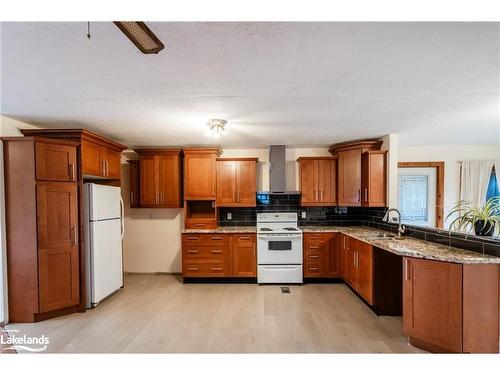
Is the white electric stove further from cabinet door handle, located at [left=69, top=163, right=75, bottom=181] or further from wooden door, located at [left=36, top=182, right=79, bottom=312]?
cabinet door handle, located at [left=69, top=163, right=75, bottom=181]

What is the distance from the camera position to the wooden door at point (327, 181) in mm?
4059

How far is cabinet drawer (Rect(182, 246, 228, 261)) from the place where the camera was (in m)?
3.80

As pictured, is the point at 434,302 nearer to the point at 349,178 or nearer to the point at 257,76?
the point at 349,178

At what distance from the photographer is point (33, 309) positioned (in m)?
2.56

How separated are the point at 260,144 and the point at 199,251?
2.09 metres

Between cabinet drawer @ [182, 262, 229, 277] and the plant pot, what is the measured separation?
3125 mm

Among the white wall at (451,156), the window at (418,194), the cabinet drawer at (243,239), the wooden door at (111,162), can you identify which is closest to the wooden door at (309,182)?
the cabinet drawer at (243,239)

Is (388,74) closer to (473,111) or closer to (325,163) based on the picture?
(473,111)

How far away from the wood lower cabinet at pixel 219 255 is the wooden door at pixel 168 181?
68 cm

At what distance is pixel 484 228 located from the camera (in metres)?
2.11

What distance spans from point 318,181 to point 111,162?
3.32m

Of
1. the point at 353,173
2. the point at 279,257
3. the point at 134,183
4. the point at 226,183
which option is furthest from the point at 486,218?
the point at 134,183

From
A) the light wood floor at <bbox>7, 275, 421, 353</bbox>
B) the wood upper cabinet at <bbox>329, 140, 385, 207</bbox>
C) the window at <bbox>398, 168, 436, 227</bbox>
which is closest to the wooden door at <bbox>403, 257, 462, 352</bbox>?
the light wood floor at <bbox>7, 275, 421, 353</bbox>

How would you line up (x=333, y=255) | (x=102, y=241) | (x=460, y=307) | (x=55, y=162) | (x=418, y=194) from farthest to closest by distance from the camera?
(x=418, y=194) → (x=333, y=255) → (x=102, y=241) → (x=55, y=162) → (x=460, y=307)
